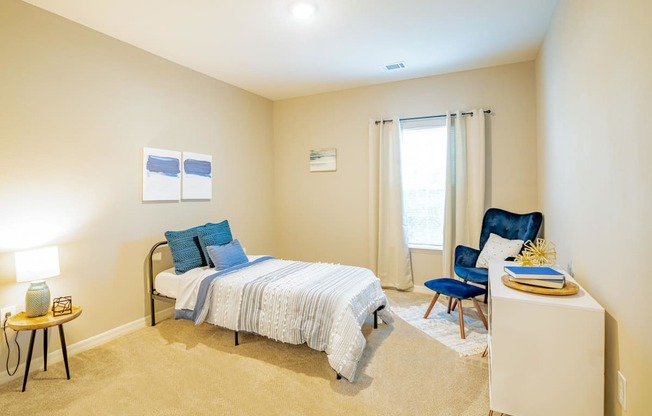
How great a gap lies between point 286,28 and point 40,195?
2478mm

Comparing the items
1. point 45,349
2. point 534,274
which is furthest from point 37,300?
point 534,274

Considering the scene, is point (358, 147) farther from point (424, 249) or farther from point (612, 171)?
point (612, 171)

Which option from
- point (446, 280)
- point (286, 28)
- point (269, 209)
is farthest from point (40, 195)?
point (446, 280)

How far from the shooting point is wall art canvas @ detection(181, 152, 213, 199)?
384 centimetres

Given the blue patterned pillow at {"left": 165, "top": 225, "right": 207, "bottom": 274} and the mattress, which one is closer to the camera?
the mattress

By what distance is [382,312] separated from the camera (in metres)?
3.27

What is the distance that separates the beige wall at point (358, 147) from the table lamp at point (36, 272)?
3.29 metres

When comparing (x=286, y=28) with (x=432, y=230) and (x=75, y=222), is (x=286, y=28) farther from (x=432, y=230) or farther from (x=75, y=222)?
(x=432, y=230)

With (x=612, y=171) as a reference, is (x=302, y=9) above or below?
above

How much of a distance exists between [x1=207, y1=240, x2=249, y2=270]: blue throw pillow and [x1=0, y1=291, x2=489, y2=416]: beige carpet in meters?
0.72

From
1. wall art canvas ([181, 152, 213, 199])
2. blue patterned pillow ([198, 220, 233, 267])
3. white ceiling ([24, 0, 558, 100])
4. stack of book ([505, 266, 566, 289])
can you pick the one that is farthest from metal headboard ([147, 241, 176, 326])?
stack of book ([505, 266, 566, 289])

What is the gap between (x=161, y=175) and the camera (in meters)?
3.57

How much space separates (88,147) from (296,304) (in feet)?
7.60

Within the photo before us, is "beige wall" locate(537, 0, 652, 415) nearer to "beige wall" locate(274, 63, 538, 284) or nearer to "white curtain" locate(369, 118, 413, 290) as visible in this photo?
"beige wall" locate(274, 63, 538, 284)
